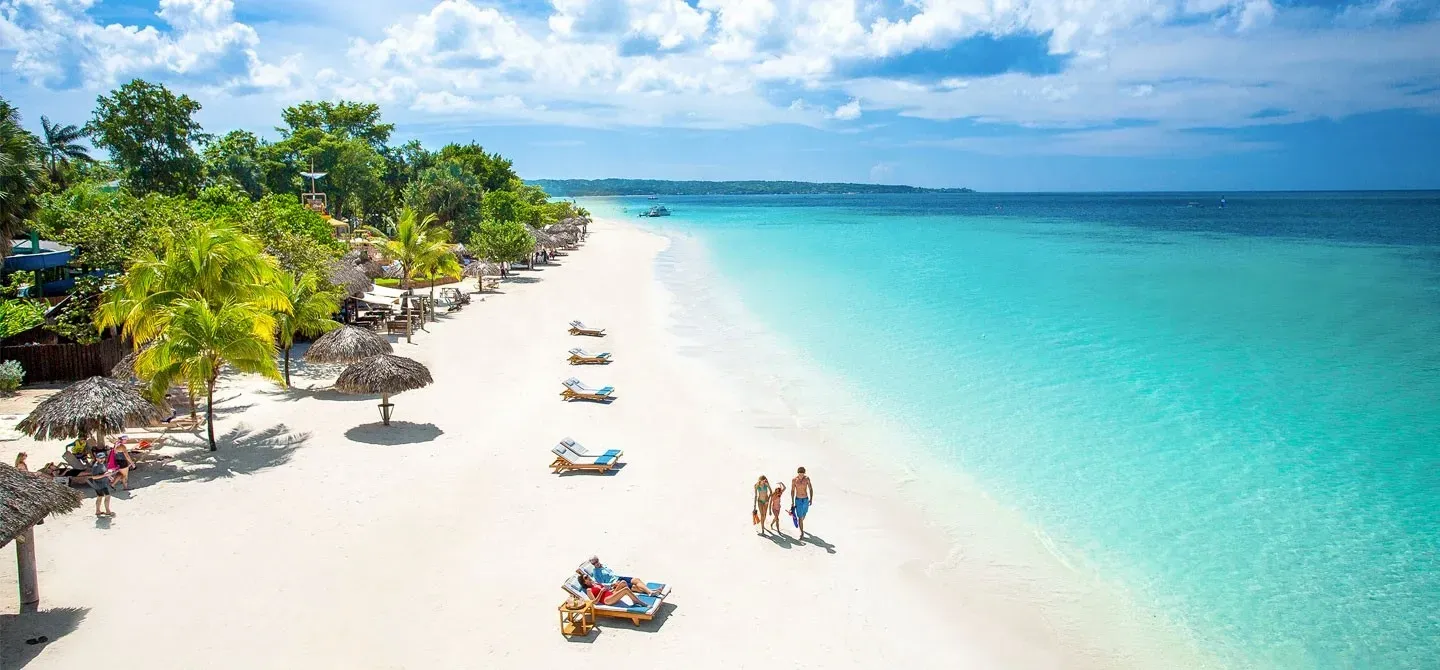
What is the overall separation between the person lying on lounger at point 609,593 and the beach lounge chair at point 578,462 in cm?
416

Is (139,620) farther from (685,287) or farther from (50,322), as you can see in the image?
(685,287)

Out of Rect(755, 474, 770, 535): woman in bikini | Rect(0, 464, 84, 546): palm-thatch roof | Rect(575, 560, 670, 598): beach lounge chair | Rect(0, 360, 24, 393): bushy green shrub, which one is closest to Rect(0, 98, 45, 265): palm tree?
Rect(0, 360, 24, 393): bushy green shrub

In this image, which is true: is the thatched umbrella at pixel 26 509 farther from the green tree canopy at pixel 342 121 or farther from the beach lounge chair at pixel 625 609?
the green tree canopy at pixel 342 121

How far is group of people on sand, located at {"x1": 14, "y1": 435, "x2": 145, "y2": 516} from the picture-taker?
10.9m

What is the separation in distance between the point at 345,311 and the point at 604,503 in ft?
52.8

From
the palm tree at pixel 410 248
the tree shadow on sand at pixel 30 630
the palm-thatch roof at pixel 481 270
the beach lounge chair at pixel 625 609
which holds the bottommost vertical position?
the tree shadow on sand at pixel 30 630

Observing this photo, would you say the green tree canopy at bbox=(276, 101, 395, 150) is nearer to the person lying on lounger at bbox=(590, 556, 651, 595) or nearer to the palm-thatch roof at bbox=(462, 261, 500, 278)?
the palm-thatch roof at bbox=(462, 261, 500, 278)

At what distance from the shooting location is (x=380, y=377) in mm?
14297

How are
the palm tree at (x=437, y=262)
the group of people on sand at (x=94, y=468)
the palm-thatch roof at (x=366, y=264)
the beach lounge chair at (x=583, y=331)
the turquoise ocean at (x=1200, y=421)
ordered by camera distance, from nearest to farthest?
the turquoise ocean at (x=1200, y=421)
the group of people on sand at (x=94, y=468)
the beach lounge chair at (x=583, y=331)
the palm tree at (x=437, y=262)
the palm-thatch roof at (x=366, y=264)

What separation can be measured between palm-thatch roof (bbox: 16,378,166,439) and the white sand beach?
37.3 inches

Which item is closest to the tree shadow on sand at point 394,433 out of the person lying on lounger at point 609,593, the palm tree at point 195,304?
the palm tree at point 195,304

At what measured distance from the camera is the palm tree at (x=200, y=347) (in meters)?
12.6

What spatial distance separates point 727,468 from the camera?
44.7ft

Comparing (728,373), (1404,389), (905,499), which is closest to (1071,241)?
(1404,389)
